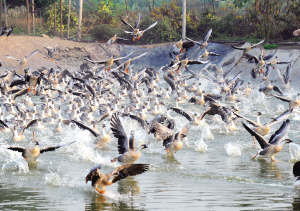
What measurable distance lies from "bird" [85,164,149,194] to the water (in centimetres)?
30

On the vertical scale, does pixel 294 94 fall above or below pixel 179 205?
below

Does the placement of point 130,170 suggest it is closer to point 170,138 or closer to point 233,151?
point 170,138

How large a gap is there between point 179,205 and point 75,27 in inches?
2355

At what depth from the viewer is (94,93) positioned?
27.1 m

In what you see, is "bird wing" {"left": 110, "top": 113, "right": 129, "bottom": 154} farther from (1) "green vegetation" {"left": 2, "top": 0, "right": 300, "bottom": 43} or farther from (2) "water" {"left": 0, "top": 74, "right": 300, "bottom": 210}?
(1) "green vegetation" {"left": 2, "top": 0, "right": 300, "bottom": 43}

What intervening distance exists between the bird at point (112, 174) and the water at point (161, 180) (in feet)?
0.97

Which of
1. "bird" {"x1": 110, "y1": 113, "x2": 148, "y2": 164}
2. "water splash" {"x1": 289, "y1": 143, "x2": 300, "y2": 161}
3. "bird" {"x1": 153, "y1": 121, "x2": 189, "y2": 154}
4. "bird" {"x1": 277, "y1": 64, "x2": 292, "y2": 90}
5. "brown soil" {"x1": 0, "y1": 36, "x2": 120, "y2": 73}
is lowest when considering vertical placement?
"brown soil" {"x1": 0, "y1": 36, "x2": 120, "y2": 73}

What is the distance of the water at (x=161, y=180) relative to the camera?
9945mm

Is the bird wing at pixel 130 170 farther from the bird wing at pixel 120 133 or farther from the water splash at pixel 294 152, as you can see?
the water splash at pixel 294 152

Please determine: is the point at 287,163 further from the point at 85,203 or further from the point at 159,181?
the point at 85,203

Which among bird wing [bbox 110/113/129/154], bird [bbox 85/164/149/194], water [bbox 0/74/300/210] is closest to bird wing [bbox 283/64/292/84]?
water [bbox 0/74/300/210]

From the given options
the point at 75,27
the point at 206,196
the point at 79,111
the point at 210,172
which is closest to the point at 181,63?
the point at 79,111

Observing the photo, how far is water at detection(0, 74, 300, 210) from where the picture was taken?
9945mm

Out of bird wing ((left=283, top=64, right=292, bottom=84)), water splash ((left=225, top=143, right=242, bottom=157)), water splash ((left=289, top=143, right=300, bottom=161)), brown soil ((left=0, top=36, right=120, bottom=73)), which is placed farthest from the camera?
brown soil ((left=0, top=36, right=120, bottom=73))
